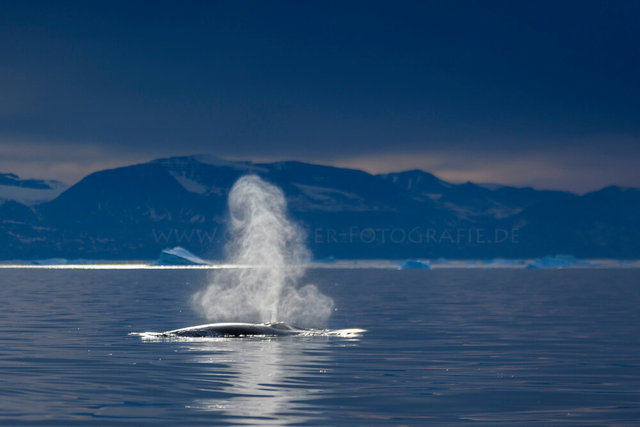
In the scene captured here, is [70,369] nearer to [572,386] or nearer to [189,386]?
[189,386]

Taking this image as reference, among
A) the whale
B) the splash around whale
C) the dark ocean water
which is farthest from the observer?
the whale

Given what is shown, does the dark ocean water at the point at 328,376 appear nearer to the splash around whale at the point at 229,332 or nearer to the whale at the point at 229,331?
the splash around whale at the point at 229,332

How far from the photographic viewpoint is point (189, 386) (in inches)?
883

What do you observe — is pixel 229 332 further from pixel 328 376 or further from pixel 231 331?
pixel 328 376

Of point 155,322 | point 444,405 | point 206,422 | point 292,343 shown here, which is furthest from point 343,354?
point 155,322

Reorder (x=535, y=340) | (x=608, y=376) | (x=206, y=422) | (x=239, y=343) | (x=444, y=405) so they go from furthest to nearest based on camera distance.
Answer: (x=535, y=340)
(x=239, y=343)
(x=608, y=376)
(x=444, y=405)
(x=206, y=422)

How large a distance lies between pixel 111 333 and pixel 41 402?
19.3 meters

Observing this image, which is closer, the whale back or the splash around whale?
the splash around whale

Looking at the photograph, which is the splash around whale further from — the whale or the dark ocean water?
the dark ocean water

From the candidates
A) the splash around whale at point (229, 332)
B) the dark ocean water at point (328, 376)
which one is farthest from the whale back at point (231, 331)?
the dark ocean water at point (328, 376)

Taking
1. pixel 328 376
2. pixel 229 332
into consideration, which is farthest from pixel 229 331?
pixel 328 376

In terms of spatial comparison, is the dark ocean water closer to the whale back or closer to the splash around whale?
the splash around whale

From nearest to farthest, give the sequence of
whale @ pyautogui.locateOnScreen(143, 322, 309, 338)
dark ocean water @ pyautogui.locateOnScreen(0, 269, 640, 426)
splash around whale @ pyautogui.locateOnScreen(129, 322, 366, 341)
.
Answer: dark ocean water @ pyautogui.locateOnScreen(0, 269, 640, 426) → splash around whale @ pyautogui.locateOnScreen(129, 322, 366, 341) → whale @ pyautogui.locateOnScreen(143, 322, 309, 338)

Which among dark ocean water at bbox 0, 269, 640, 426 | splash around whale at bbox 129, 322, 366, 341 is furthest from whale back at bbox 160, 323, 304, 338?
dark ocean water at bbox 0, 269, 640, 426
